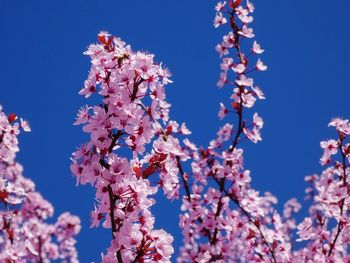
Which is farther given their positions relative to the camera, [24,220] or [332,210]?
[24,220]

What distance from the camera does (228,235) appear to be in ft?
20.4

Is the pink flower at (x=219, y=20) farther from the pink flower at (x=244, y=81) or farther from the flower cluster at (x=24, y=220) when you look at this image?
the flower cluster at (x=24, y=220)

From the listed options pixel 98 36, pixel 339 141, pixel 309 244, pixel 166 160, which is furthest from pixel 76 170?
pixel 309 244

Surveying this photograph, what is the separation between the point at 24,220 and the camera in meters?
9.35

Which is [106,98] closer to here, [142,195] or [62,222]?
[142,195]

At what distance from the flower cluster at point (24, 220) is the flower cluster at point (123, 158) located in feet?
6.55

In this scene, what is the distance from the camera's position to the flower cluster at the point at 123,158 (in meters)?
3.30

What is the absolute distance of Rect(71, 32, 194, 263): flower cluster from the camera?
3.30 metres

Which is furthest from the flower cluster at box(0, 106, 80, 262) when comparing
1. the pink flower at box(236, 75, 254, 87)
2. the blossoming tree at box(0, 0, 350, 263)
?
the pink flower at box(236, 75, 254, 87)

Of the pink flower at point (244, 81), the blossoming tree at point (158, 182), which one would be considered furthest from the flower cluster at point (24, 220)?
the pink flower at point (244, 81)

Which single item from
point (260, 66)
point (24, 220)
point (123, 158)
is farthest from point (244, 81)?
point (24, 220)

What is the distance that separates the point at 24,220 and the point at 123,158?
699 centimetres

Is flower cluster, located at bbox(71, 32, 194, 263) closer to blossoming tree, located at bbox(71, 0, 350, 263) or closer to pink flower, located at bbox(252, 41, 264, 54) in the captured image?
blossoming tree, located at bbox(71, 0, 350, 263)

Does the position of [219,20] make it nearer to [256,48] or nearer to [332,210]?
[256,48]
